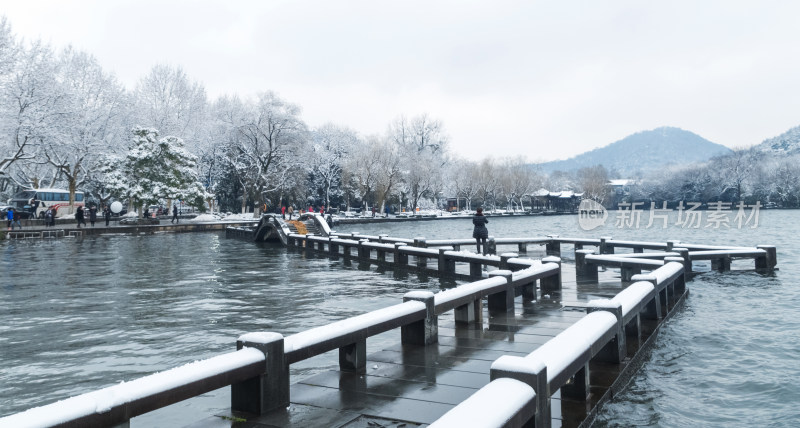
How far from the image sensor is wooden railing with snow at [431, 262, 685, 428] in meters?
3.38

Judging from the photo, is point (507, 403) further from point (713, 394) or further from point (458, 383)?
point (713, 394)

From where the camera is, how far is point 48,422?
3.29 m

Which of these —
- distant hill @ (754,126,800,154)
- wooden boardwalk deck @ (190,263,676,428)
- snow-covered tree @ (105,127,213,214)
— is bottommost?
wooden boardwalk deck @ (190,263,676,428)

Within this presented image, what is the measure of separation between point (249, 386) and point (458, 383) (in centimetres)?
215

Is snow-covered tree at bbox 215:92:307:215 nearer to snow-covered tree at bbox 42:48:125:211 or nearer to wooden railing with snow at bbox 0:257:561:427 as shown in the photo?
snow-covered tree at bbox 42:48:125:211

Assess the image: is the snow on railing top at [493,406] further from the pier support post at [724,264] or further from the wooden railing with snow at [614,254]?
the pier support post at [724,264]

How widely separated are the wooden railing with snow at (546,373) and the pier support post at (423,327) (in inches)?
81.0

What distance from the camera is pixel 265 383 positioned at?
16.3 ft

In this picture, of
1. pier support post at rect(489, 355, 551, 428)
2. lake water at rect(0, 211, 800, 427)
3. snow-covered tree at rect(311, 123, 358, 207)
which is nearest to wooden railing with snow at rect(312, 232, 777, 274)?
lake water at rect(0, 211, 800, 427)

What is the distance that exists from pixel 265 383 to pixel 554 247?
1936 centimetres

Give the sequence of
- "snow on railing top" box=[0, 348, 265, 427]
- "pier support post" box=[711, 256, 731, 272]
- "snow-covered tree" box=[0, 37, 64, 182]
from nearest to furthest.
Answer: "snow on railing top" box=[0, 348, 265, 427] → "pier support post" box=[711, 256, 731, 272] → "snow-covered tree" box=[0, 37, 64, 182]

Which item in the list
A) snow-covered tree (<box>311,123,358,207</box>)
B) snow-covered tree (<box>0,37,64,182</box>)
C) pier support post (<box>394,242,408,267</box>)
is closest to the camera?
pier support post (<box>394,242,408,267</box>)

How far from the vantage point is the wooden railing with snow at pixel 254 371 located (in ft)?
11.7

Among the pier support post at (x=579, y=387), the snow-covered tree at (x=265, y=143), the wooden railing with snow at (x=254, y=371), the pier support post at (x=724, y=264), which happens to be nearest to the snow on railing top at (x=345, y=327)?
the wooden railing with snow at (x=254, y=371)
